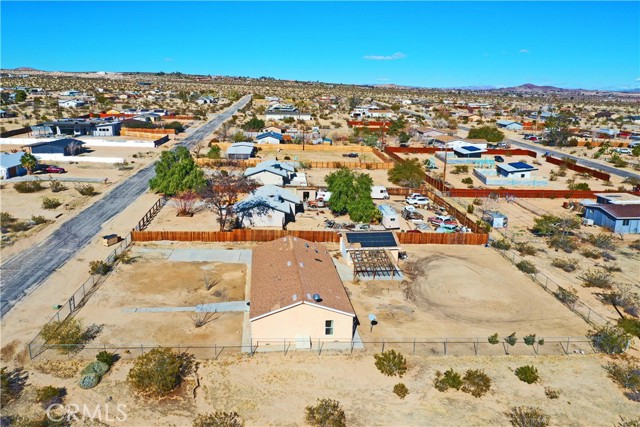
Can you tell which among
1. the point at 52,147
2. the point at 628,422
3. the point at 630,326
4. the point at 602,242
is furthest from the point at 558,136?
the point at 52,147

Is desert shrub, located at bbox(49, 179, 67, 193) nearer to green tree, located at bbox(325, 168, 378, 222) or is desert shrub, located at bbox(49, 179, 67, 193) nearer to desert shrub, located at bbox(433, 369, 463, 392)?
green tree, located at bbox(325, 168, 378, 222)

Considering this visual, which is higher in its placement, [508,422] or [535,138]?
[535,138]

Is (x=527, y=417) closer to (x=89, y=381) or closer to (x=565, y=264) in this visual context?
(x=89, y=381)

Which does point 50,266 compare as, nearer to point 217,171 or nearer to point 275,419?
point 275,419

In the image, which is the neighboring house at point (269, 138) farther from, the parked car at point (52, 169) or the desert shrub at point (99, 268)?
the desert shrub at point (99, 268)

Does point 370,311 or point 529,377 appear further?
point 370,311

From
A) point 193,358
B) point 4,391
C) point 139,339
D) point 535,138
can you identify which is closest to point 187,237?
point 139,339
